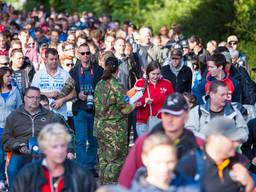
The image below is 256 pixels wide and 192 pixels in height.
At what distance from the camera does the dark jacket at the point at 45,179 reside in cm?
853

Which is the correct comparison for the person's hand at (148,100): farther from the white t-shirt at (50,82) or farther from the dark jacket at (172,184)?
the dark jacket at (172,184)

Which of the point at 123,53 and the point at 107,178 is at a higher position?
the point at 123,53

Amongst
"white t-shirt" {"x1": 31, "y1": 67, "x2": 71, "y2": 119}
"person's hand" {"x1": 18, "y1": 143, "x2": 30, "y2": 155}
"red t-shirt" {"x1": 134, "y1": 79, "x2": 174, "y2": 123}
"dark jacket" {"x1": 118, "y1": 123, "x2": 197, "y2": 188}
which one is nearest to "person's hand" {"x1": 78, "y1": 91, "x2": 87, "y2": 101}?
"white t-shirt" {"x1": 31, "y1": 67, "x2": 71, "y2": 119}

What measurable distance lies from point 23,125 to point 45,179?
386 cm

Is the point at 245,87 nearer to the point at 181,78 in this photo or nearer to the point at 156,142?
the point at 181,78

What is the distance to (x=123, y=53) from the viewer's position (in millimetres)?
18953

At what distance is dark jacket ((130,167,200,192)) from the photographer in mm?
7730

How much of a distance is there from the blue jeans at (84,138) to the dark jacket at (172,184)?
25.1ft

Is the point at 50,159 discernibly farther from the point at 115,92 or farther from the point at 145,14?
the point at 145,14

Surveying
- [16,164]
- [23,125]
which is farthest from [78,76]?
[16,164]

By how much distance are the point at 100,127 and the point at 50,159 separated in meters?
5.82

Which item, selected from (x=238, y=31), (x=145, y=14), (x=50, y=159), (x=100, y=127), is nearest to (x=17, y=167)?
(x=100, y=127)

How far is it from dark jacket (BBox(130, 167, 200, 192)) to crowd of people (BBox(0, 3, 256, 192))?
0.4 inches

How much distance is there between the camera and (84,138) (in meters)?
16.0
